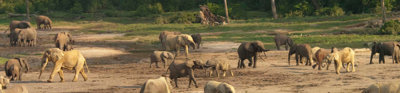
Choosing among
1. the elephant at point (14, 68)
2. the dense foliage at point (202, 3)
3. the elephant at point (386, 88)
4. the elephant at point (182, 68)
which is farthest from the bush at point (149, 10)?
the elephant at point (386, 88)

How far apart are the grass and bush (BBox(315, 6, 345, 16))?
2.55 metres

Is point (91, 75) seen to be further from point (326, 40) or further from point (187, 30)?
point (187, 30)

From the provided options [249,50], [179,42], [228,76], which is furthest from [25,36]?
[228,76]

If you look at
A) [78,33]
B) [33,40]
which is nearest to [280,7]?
[78,33]

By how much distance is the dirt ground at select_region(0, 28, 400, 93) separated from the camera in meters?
18.7

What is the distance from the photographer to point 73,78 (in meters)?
22.2

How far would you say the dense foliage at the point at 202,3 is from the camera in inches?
2035

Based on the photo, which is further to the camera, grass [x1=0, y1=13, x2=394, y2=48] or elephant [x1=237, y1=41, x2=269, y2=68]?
grass [x1=0, y1=13, x2=394, y2=48]

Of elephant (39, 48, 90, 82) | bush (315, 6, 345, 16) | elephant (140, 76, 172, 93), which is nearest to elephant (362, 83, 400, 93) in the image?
elephant (140, 76, 172, 93)

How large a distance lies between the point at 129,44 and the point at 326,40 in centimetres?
1059

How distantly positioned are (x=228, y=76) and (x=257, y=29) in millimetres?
21173

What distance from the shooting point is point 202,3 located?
63750mm

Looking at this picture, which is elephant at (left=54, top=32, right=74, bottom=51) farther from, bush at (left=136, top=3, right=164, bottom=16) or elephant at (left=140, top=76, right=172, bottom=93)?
bush at (left=136, top=3, right=164, bottom=16)

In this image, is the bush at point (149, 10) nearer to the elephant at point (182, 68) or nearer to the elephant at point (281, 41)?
the elephant at point (281, 41)
